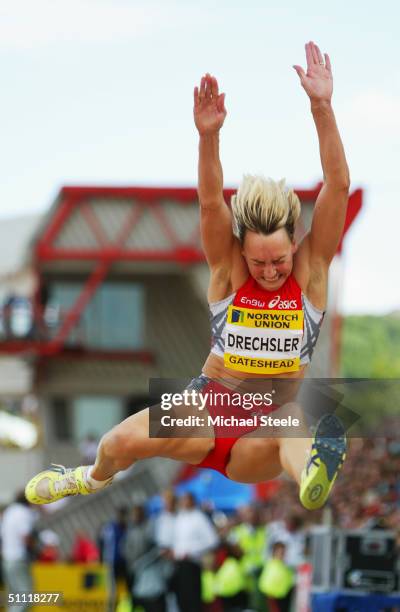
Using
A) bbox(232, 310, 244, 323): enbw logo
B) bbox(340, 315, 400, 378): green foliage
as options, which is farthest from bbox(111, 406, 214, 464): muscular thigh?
bbox(340, 315, 400, 378): green foliage

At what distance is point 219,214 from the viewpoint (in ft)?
20.7

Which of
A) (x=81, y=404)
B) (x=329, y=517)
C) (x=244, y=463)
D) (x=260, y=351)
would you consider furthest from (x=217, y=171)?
(x=81, y=404)

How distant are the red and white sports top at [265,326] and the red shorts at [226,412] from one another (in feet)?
0.42

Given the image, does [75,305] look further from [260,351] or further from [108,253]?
[260,351]

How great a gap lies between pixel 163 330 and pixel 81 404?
7.76 ft

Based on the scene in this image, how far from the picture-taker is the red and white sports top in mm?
6449

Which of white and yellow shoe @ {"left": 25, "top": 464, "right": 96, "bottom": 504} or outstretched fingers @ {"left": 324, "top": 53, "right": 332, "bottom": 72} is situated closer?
outstretched fingers @ {"left": 324, "top": 53, "right": 332, "bottom": 72}

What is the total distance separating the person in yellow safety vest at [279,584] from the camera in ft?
43.1

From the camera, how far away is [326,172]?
6309 millimetres

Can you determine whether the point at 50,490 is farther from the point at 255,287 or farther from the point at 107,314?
the point at 107,314

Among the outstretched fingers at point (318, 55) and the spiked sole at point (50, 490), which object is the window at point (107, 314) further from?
the outstretched fingers at point (318, 55)

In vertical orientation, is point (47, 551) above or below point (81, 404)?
below

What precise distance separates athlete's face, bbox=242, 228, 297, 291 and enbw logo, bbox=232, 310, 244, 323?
168 millimetres

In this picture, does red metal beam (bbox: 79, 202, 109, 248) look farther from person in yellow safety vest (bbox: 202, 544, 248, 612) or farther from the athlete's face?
the athlete's face
